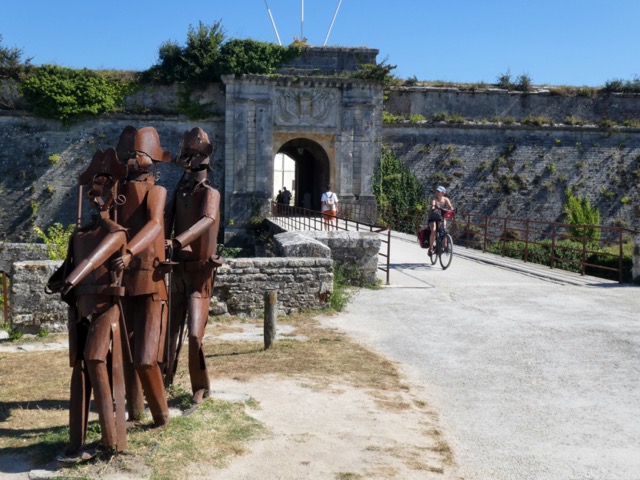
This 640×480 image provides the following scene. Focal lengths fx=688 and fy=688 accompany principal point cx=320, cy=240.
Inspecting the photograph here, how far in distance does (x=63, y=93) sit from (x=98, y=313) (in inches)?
825

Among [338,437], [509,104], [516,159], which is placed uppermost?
[509,104]

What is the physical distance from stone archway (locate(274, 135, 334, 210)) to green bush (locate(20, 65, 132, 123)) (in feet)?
20.3

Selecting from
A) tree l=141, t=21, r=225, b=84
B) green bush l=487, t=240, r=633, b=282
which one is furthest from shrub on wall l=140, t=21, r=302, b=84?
green bush l=487, t=240, r=633, b=282

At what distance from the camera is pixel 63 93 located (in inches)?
907

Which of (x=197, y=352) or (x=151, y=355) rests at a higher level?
(x=151, y=355)

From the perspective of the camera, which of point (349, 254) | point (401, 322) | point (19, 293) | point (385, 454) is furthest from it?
point (349, 254)

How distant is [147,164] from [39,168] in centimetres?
2021

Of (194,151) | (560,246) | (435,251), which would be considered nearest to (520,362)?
(194,151)

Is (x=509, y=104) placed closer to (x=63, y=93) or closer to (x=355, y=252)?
(x=63, y=93)

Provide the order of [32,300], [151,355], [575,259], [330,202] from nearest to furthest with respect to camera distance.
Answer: [151,355] < [32,300] < [575,259] < [330,202]

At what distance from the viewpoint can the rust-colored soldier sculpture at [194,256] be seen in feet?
17.1

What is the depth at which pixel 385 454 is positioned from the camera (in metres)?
4.46

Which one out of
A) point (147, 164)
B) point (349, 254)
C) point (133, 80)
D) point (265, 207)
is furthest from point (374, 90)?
point (147, 164)

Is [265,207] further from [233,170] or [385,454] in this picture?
[385,454]
